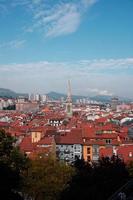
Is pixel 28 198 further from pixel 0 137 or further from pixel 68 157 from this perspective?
pixel 68 157

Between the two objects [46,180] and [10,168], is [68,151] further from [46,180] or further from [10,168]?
[10,168]

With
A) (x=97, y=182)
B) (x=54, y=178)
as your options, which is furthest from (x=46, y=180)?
(x=97, y=182)

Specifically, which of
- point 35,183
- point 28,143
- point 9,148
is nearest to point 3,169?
point 35,183

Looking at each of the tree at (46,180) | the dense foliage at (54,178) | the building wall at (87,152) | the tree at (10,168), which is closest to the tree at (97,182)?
the dense foliage at (54,178)

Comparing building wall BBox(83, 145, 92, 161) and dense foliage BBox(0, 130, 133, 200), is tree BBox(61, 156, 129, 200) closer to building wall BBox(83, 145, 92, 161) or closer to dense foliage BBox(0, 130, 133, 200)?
dense foliage BBox(0, 130, 133, 200)

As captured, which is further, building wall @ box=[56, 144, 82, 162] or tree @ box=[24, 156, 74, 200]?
building wall @ box=[56, 144, 82, 162]

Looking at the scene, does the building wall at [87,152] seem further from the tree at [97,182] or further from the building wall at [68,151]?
the tree at [97,182]

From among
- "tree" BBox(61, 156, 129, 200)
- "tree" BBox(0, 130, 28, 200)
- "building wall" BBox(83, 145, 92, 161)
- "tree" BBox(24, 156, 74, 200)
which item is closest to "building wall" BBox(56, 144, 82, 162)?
"building wall" BBox(83, 145, 92, 161)
